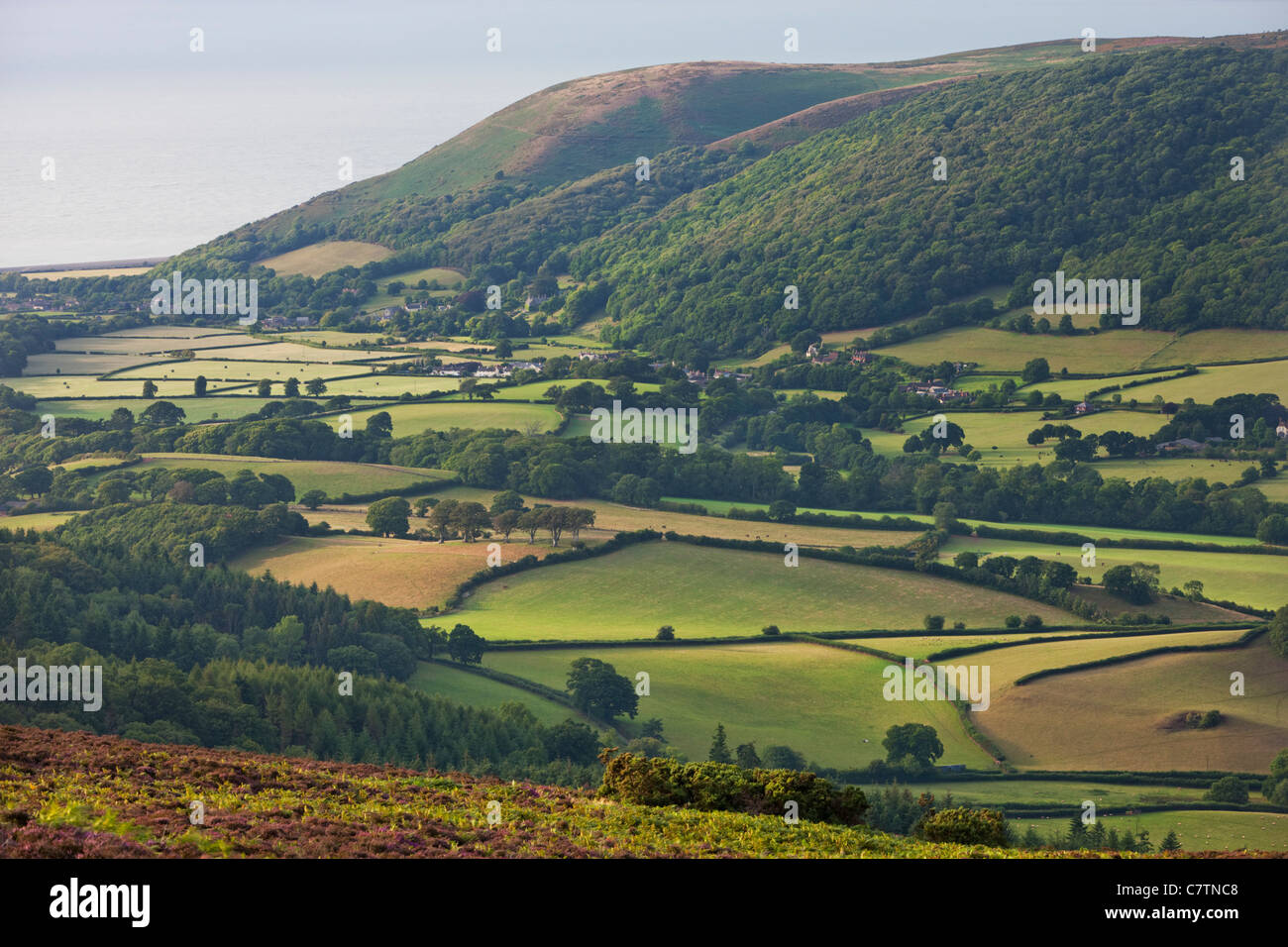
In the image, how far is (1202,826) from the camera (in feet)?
141

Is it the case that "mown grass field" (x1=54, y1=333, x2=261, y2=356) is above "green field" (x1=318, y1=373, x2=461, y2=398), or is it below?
above

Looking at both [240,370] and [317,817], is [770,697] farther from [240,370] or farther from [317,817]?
[240,370]

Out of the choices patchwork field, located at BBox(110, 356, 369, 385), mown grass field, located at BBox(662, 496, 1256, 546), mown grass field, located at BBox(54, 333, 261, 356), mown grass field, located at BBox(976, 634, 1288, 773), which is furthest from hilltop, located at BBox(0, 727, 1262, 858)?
mown grass field, located at BBox(54, 333, 261, 356)

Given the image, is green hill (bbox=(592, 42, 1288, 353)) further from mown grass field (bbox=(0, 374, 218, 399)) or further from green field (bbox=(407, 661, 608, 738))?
green field (bbox=(407, 661, 608, 738))

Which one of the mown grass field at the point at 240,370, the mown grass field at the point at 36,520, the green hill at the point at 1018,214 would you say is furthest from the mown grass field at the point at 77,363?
the green hill at the point at 1018,214

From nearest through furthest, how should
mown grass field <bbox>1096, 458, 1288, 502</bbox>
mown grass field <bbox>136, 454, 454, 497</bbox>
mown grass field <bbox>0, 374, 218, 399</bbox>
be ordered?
mown grass field <bbox>1096, 458, 1288, 502</bbox>
mown grass field <bbox>136, 454, 454, 497</bbox>
mown grass field <bbox>0, 374, 218, 399</bbox>

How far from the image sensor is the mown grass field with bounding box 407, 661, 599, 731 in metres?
52.2

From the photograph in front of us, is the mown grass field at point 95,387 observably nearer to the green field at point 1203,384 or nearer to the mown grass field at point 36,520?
the mown grass field at point 36,520

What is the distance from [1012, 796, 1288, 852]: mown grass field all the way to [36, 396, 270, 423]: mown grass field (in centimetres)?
9050

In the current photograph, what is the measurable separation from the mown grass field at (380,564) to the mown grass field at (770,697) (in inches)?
408

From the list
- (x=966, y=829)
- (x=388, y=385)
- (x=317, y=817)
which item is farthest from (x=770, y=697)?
(x=388, y=385)

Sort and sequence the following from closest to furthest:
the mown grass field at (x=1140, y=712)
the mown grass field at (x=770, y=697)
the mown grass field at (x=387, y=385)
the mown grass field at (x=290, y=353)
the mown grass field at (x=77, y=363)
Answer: the mown grass field at (x=1140, y=712)
the mown grass field at (x=770, y=697)
the mown grass field at (x=387, y=385)
the mown grass field at (x=77, y=363)
the mown grass field at (x=290, y=353)

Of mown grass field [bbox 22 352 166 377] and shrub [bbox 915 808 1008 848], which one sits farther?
mown grass field [bbox 22 352 166 377]

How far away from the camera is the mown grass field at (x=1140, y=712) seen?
4969 centimetres
